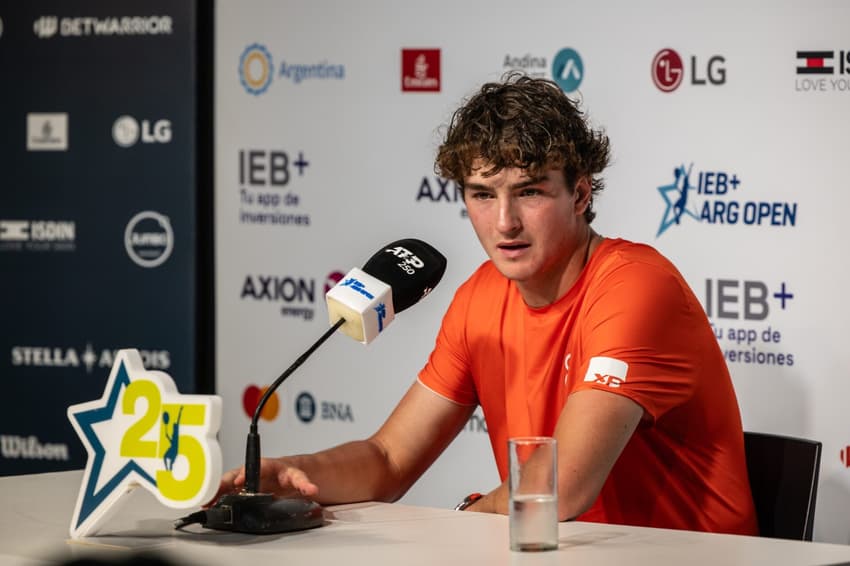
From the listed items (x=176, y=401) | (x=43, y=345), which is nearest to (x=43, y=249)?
(x=43, y=345)

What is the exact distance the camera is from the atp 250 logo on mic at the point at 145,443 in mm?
1757

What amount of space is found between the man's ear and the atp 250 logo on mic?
96cm

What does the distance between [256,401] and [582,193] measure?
184cm

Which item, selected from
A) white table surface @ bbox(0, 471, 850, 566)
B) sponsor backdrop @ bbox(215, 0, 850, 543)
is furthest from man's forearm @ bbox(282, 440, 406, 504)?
sponsor backdrop @ bbox(215, 0, 850, 543)

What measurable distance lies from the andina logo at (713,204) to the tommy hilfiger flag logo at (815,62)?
313 millimetres

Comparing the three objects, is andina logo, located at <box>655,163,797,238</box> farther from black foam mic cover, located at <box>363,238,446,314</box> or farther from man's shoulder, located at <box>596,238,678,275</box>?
black foam mic cover, located at <box>363,238,446,314</box>

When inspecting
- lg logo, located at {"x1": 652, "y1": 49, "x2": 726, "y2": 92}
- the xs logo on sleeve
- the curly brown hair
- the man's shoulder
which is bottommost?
the xs logo on sleeve

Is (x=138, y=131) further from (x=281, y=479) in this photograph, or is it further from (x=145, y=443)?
(x=145, y=443)

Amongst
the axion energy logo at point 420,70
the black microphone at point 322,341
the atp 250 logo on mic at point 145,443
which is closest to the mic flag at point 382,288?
the black microphone at point 322,341

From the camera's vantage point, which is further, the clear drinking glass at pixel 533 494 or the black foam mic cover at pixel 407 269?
the black foam mic cover at pixel 407 269

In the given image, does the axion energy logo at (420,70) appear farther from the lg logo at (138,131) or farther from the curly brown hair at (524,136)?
the curly brown hair at (524,136)

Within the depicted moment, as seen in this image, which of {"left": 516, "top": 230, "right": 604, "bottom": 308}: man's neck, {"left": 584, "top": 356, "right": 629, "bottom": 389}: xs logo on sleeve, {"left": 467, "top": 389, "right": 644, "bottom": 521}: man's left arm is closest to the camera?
{"left": 467, "top": 389, "right": 644, "bottom": 521}: man's left arm

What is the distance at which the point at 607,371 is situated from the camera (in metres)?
2.16

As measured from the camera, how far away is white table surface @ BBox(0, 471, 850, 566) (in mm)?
1709
